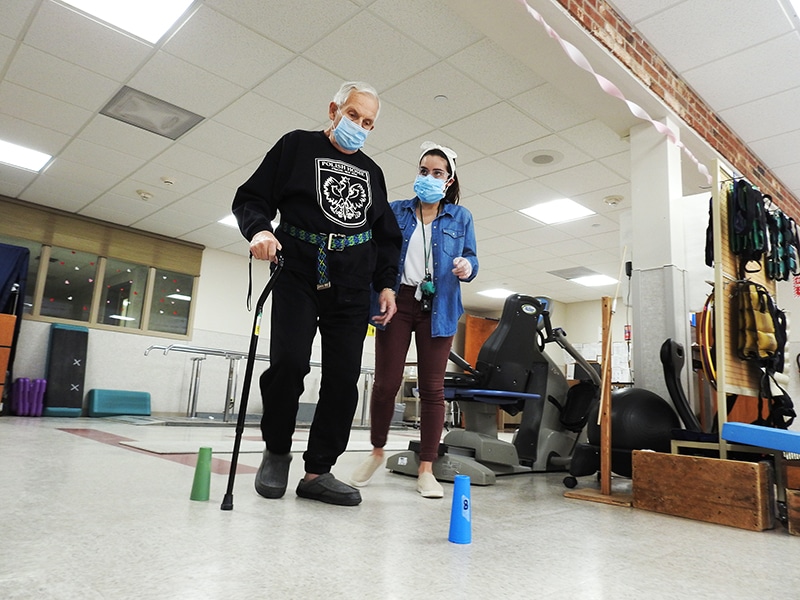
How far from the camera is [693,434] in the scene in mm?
2320

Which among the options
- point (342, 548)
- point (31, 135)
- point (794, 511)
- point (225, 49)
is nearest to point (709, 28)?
point (794, 511)

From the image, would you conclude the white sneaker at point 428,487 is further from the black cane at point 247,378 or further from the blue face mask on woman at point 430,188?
the blue face mask on woman at point 430,188

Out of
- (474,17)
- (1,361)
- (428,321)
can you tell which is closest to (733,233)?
(428,321)

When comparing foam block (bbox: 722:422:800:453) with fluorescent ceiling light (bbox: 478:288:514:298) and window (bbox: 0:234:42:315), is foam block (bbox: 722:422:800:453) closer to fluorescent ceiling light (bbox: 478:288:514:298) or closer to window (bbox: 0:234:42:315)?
window (bbox: 0:234:42:315)

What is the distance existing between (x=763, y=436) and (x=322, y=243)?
5.42ft

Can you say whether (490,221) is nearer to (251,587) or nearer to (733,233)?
(733,233)

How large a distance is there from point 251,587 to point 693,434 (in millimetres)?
2042

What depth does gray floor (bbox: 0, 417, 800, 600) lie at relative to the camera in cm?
97

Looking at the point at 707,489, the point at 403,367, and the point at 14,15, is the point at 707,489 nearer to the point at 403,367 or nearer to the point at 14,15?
the point at 403,367

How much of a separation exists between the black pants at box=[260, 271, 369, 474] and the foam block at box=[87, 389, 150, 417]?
634cm

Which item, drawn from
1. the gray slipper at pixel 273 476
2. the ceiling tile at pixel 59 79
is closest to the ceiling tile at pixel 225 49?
the ceiling tile at pixel 59 79

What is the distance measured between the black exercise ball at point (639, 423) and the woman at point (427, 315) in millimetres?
979

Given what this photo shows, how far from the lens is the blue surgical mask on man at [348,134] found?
1873 mm

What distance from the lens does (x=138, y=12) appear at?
11.3 feet
